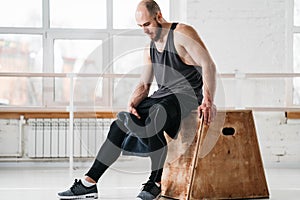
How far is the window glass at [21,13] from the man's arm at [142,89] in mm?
2610

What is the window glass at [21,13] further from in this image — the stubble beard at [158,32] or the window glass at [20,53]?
the stubble beard at [158,32]

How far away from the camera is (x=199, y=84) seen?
2637mm

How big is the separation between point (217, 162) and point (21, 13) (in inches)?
112

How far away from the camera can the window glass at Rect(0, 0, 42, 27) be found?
505 cm

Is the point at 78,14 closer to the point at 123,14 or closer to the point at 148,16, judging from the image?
the point at 123,14

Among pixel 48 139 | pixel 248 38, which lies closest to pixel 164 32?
pixel 248 38

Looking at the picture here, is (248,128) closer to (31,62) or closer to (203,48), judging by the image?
(203,48)

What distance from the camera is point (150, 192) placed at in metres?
2.69

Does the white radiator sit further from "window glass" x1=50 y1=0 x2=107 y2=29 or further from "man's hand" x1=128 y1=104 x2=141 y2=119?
"man's hand" x1=128 y1=104 x2=141 y2=119

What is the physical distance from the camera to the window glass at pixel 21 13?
5.05 m

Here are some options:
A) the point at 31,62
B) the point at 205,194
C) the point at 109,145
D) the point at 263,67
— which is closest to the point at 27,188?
the point at 109,145

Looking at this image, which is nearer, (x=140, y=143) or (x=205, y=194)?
(x=140, y=143)

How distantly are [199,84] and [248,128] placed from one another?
474 mm

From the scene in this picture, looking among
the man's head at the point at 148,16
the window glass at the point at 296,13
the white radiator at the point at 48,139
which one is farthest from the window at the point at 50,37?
the man's head at the point at 148,16
